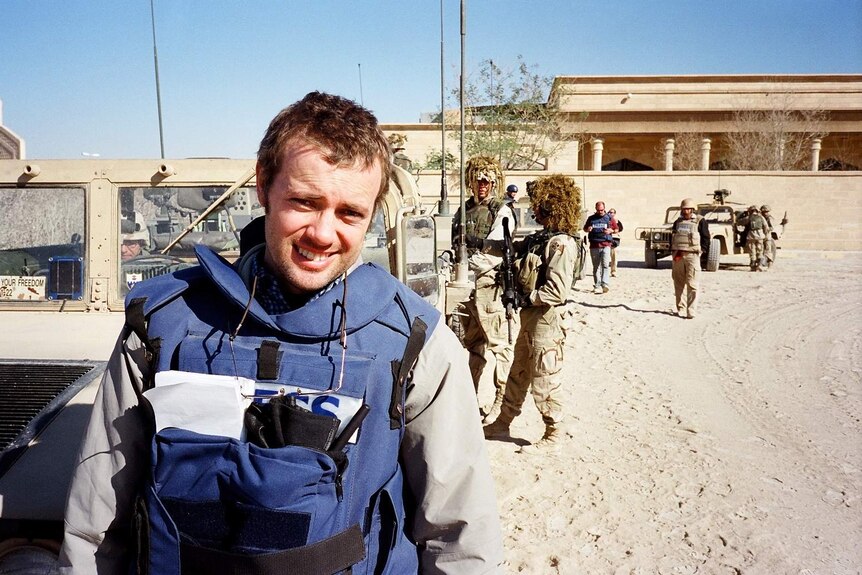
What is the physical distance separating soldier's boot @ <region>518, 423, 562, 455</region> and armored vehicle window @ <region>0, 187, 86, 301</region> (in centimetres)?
297

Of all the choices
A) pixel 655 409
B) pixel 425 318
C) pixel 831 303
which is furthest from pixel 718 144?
pixel 425 318

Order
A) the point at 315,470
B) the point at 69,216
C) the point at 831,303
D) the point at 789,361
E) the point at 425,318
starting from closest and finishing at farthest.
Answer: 1. the point at 315,470
2. the point at 425,318
3. the point at 69,216
4. the point at 789,361
5. the point at 831,303

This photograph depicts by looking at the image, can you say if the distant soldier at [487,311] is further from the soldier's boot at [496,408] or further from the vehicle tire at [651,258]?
the vehicle tire at [651,258]

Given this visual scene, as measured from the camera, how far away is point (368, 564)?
1.36 metres

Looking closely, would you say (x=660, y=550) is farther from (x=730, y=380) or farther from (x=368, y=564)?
(x=730, y=380)

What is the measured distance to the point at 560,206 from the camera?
4910mm

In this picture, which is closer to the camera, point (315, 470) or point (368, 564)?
point (315, 470)

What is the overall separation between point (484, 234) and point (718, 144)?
28.3m

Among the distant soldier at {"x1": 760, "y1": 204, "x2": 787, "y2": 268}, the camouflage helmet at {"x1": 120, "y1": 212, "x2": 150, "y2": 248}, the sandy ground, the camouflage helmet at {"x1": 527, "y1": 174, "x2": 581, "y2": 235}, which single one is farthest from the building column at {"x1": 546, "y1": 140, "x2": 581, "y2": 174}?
the camouflage helmet at {"x1": 120, "y1": 212, "x2": 150, "y2": 248}

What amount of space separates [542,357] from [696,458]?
1244mm

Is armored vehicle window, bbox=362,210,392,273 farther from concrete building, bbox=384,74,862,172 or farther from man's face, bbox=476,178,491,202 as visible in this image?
concrete building, bbox=384,74,862,172

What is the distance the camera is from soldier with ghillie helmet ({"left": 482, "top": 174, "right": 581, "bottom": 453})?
4.70 m

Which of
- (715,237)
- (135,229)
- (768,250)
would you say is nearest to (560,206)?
(135,229)

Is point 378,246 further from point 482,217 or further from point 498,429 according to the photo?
point 482,217
